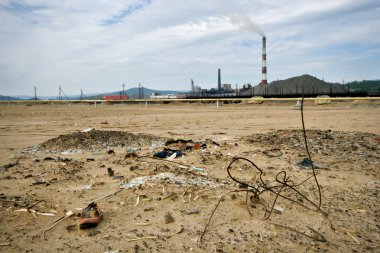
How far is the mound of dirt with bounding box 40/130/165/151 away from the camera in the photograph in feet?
24.5

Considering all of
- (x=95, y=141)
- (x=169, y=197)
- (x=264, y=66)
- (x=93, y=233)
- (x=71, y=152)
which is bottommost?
(x=93, y=233)

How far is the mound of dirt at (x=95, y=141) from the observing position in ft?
24.5

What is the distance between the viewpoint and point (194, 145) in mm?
7172

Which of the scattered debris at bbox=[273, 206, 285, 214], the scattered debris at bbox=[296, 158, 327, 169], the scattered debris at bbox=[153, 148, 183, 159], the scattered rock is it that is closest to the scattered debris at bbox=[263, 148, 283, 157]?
the scattered debris at bbox=[296, 158, 327, 169]

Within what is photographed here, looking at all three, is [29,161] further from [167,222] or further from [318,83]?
[318,83]

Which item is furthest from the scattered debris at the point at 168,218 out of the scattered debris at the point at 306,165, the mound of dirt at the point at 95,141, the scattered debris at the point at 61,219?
the mound of dirt at the point at 95,141

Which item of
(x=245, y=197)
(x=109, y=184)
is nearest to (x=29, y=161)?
(x=109, y=184)

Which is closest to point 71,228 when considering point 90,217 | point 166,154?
point 90,217

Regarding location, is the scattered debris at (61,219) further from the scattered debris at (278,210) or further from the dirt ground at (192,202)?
the scattered debris at (278,210)

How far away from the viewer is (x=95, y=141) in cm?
784

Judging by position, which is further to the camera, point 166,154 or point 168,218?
point 166,154

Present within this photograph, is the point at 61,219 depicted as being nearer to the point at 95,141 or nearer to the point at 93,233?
the point at 93,233

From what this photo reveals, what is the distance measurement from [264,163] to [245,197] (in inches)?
81.0

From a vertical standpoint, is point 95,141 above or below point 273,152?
above
